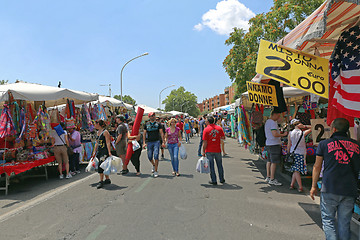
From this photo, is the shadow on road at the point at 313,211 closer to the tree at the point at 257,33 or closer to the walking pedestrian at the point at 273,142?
the walking pedestrian at the point at 273,142

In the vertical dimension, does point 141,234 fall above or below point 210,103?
below

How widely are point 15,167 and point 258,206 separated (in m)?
6.14

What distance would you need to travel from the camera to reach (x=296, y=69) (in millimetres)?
3602

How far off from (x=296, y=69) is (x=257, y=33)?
1608 cm

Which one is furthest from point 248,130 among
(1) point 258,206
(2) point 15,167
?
(2) point 15,167

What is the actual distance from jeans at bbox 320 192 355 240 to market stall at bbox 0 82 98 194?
6996 millimetres

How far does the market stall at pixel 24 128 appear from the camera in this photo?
6762mm

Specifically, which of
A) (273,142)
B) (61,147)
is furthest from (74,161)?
(273,142)

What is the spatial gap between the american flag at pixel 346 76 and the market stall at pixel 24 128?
7395 millimetres

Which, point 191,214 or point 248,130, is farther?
point 248,130

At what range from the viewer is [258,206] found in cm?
490

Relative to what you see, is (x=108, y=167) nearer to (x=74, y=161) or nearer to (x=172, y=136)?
(x=172, y=136)

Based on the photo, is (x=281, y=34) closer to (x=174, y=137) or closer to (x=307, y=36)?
(x=174, y=137)

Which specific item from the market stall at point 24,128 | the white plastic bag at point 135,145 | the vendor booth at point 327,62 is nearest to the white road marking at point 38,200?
the market stall at point 24,128
